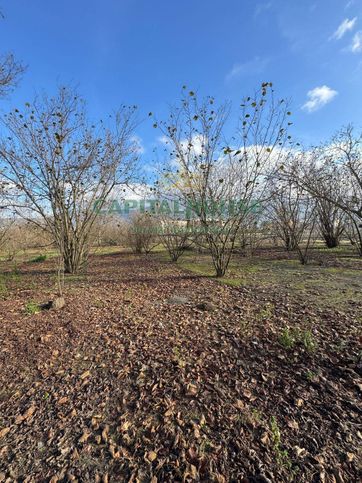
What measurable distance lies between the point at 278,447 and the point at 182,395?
0.78 meters

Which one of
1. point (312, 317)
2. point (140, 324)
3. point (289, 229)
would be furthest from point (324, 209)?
point (140, 324)

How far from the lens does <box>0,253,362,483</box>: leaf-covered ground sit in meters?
1.38

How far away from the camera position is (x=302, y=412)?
66.4 inches

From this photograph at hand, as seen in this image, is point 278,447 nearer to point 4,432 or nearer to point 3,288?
point 4,432

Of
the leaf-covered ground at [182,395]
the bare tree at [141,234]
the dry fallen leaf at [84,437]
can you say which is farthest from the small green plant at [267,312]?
the bare tree at [141,234]

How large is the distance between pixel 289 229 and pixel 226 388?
1015cm

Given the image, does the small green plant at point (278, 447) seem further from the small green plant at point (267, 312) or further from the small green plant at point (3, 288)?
the small green plant at point (3, 288)

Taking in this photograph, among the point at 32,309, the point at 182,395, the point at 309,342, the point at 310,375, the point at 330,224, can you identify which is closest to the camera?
the point at 182,395

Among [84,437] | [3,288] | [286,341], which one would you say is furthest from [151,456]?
[3,288]

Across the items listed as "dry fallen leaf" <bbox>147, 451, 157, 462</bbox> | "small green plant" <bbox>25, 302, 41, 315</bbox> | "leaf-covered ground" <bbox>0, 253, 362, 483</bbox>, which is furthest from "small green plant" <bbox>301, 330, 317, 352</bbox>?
"small green plant" <bbox>25, 302, 41, 315</bbox>

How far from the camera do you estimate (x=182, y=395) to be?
191cm

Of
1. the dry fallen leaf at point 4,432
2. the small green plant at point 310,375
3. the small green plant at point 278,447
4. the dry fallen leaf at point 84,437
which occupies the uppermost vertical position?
the small green plant at point 310,375

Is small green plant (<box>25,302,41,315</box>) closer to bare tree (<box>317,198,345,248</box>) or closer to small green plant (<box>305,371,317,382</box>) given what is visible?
small green plant (<box>305,371,317,382</box>)

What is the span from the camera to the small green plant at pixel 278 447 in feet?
→ 4.43
